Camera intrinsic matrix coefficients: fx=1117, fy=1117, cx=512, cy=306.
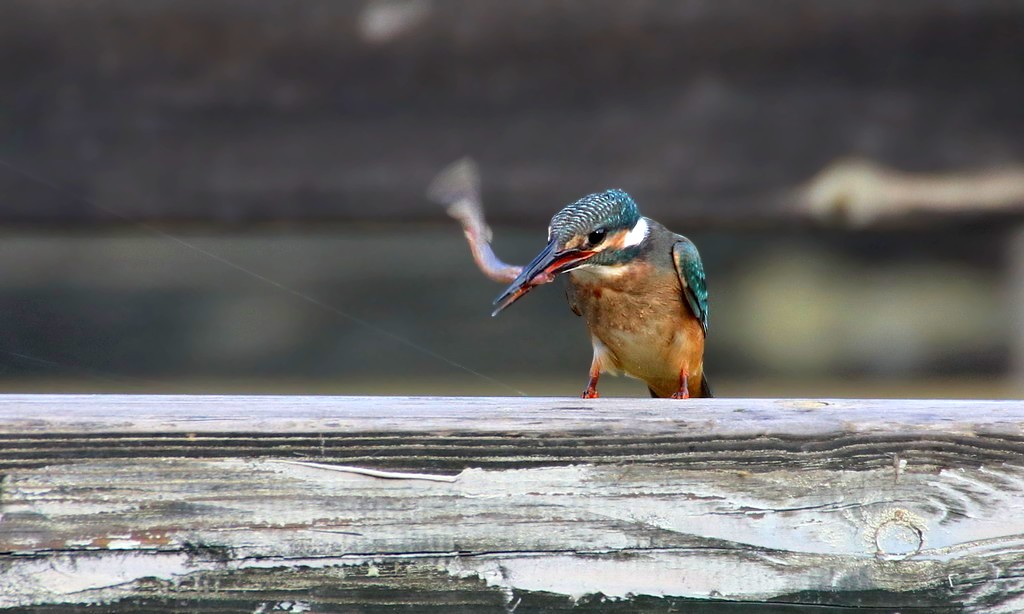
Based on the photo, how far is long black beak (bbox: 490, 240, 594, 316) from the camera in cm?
178

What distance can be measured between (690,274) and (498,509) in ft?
5.92

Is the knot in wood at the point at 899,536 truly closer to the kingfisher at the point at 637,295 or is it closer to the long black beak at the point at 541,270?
the long black beak at the point at 541,270

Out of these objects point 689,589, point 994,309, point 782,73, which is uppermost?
point 782,73

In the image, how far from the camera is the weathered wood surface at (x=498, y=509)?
119 centimetres

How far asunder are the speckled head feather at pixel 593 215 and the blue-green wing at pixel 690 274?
0.46 m

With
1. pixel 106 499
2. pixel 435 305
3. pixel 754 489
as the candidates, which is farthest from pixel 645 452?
pixel 435 305

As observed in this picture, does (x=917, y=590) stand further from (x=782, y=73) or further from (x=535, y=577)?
(x=782, y=73)

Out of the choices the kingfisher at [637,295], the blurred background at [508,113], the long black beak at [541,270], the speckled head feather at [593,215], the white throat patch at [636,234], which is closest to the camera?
the long black beak at [541,270]

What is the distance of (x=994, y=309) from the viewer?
370 centimetres

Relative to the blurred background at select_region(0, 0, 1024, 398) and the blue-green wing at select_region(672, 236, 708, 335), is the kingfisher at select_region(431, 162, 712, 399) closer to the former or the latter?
the blue-green wing at select_region(672, 236, 708, 335)

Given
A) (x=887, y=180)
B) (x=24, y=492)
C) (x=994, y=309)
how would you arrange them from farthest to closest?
(x=994, y=309), (x=887, y=180), (x=24, y=492)

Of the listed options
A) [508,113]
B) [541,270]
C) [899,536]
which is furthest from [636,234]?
[899,536]

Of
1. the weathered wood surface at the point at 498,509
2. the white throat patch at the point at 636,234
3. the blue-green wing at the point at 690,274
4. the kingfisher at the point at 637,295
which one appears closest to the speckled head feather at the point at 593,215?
the kingfisher at the point at 637,295

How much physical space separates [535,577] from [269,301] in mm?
2719
